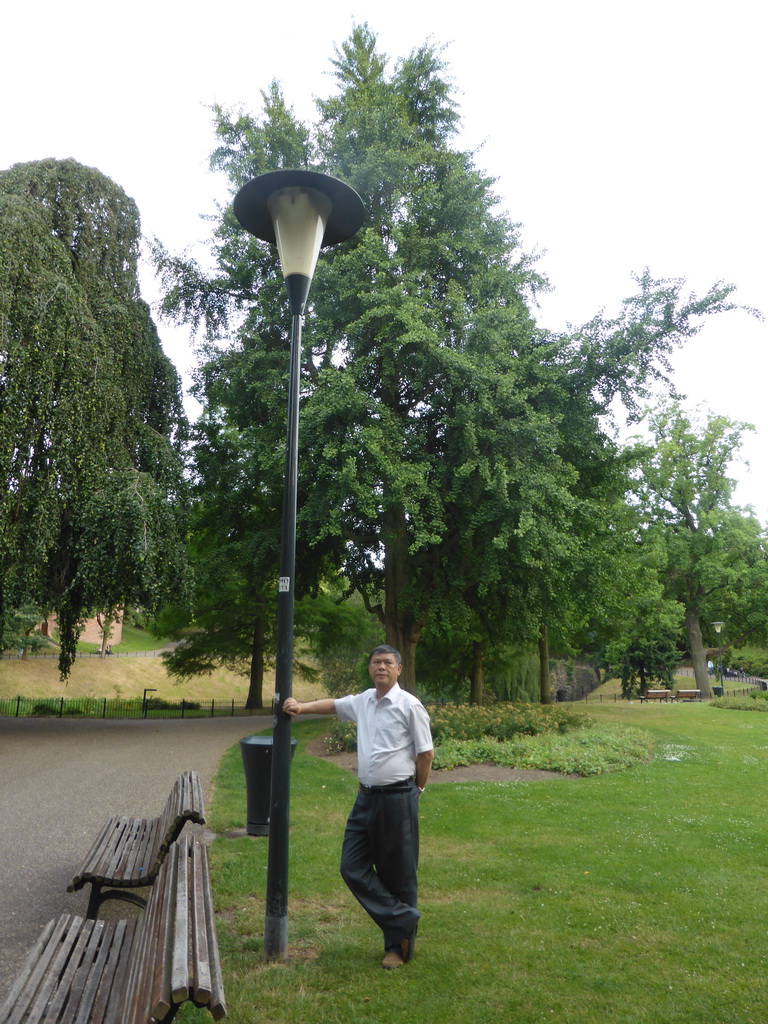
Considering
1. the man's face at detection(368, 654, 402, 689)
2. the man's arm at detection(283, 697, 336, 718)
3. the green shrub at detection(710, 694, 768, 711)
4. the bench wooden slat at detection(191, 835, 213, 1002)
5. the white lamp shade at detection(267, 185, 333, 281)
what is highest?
the white lamp shade at detection(267, 185, 333, 281)

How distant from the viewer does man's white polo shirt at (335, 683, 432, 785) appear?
3.97m

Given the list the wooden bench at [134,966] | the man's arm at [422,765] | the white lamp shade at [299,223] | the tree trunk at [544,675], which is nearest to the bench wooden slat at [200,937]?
the wooden bench at [134,966]

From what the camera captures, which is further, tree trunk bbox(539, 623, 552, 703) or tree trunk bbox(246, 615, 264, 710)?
tree trunk bbox(539, 623, 552, 703)

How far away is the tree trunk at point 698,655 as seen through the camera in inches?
1364

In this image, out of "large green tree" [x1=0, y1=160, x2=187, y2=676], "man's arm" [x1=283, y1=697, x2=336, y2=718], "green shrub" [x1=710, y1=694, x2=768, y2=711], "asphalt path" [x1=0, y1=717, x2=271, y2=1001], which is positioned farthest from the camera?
"green shrub" [x1=710, y1=694, x2=768, y2=711]

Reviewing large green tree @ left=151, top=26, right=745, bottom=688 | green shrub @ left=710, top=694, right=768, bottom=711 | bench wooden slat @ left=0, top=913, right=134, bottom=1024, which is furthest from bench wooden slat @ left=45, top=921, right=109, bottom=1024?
green shrub @ left=710, top=694, right=768, bottom=711

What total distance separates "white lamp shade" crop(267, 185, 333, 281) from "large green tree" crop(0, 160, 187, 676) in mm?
9272

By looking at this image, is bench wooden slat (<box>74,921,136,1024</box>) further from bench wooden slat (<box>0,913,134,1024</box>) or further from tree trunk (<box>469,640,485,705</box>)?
tree trunk (<box>469,640,485,705</box>)

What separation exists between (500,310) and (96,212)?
30.8 ft

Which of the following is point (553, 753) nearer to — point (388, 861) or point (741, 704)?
point (388, 861)

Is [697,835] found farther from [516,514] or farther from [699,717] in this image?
[699,717]

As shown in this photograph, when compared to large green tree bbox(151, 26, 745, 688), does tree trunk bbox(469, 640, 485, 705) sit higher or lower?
lower

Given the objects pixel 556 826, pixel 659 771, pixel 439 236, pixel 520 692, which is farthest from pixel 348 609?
pixel 556 826

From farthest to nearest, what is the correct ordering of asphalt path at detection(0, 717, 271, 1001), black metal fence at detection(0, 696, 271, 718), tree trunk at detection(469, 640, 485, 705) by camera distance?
tree trunk at detection(469, 640, 485, 705) < black metal fence at detection(0, 696, 271, 718) < asphalt path at detection(0, 717, 271, 1001)
